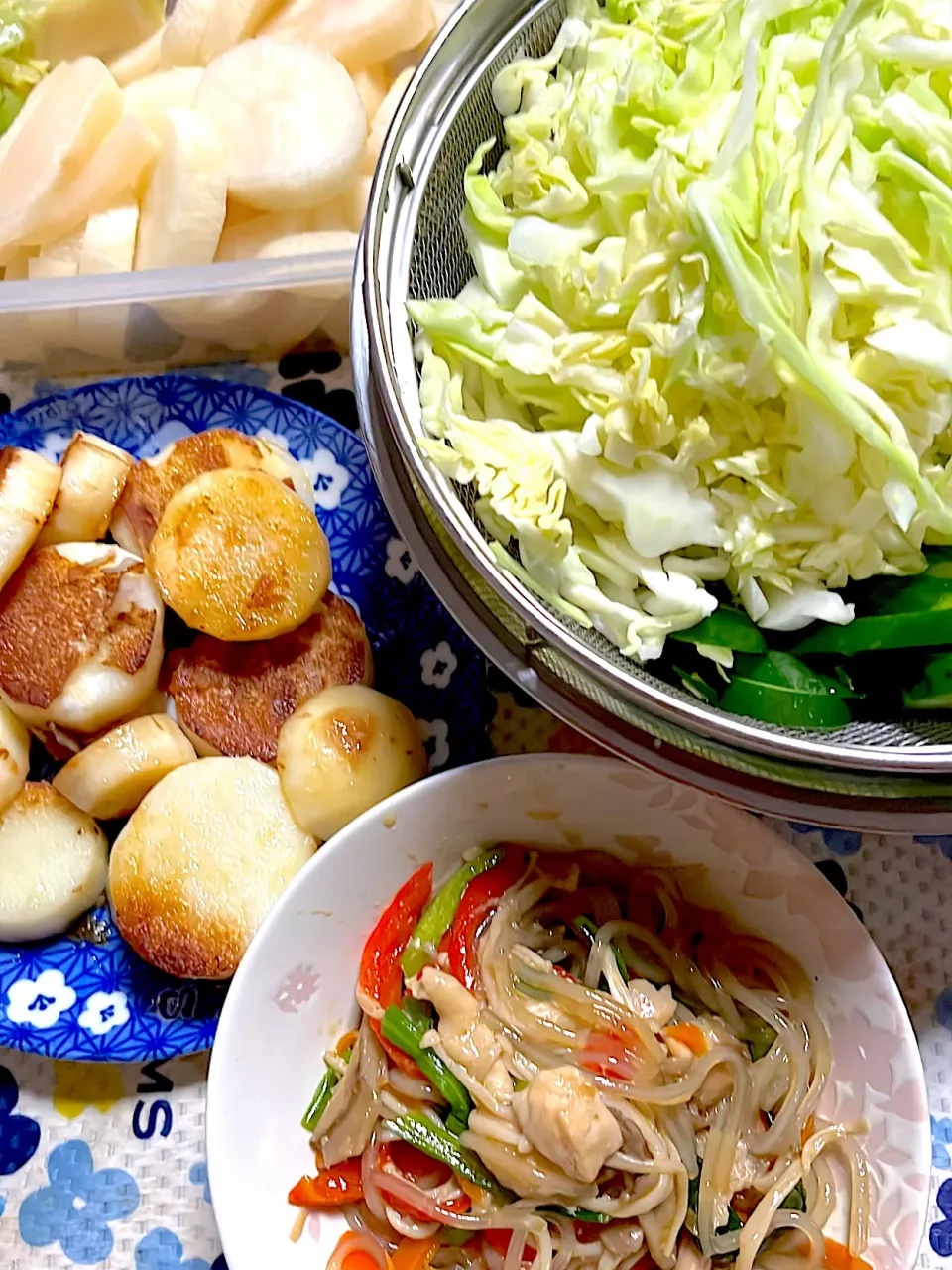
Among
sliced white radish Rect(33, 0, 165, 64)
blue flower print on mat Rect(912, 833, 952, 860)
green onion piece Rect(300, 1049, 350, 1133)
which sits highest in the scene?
sliced white radish Rect(33, 0, 165, 64)

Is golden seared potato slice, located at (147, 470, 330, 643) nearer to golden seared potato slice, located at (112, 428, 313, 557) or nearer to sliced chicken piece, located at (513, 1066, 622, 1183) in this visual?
golden seared potato slice, located at (112, 428, 313, 557)

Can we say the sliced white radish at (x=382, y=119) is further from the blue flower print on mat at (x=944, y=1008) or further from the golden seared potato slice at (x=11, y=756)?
the blue flower print on mat at (x=944, y=1008)

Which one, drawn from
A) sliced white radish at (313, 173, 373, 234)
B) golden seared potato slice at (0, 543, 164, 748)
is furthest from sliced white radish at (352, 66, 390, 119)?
golden seared potato slice at (0, 543, 164, 748)

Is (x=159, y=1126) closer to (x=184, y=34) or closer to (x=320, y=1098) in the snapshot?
(x=320, y=1098)

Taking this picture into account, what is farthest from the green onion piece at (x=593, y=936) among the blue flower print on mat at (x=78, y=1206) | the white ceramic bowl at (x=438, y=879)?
the blue flower print on mat at (x=78, y=1206)

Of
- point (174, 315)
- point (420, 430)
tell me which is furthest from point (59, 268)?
point (420, 430)

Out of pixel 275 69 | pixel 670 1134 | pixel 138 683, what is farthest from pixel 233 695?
pixel 275 69

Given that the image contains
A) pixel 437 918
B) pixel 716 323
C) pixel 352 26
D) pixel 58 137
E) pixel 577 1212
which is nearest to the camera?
pixel 716 323
